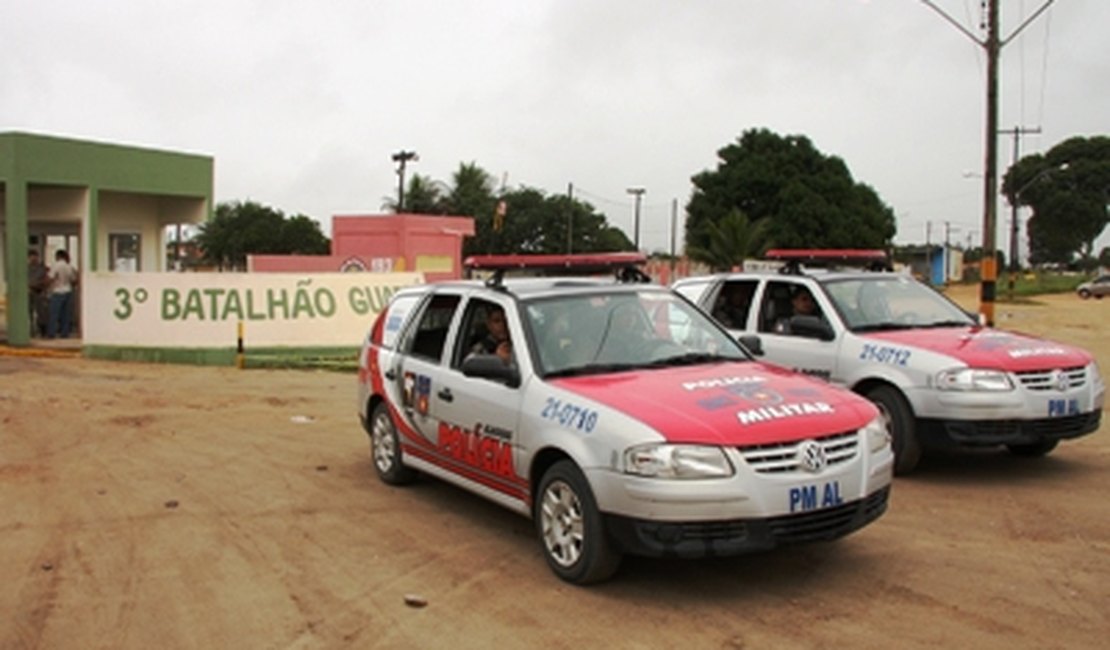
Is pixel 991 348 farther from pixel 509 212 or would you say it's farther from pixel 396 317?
pixel 509 212

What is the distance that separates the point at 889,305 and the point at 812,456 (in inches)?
169

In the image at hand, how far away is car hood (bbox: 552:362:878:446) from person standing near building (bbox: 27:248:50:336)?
16833 mm

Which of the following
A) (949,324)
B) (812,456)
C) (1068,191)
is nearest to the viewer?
(812,456)

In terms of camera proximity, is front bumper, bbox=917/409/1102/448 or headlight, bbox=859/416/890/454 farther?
front bumper, bbox=917/409/1102/448

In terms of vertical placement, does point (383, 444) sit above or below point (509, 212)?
below

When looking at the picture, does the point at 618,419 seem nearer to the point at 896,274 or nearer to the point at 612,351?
the point at 612,351

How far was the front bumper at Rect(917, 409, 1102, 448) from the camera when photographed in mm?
7742

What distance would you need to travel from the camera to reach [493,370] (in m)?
6.15

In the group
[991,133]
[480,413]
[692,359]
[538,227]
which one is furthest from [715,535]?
[538,227]

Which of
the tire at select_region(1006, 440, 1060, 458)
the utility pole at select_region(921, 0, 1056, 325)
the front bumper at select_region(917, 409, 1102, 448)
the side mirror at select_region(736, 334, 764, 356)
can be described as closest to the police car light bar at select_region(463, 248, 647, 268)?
the side mirror at select_region(736, 334, 764, 356)

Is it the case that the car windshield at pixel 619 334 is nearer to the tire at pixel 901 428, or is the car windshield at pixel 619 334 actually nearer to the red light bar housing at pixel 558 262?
the red light bar housing at pixel 558 262

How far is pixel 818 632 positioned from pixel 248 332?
15543mm

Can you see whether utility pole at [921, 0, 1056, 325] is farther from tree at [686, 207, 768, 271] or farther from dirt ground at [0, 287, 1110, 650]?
tree at [686, 207, 768, 271]

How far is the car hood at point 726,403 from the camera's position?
5.21 metres
